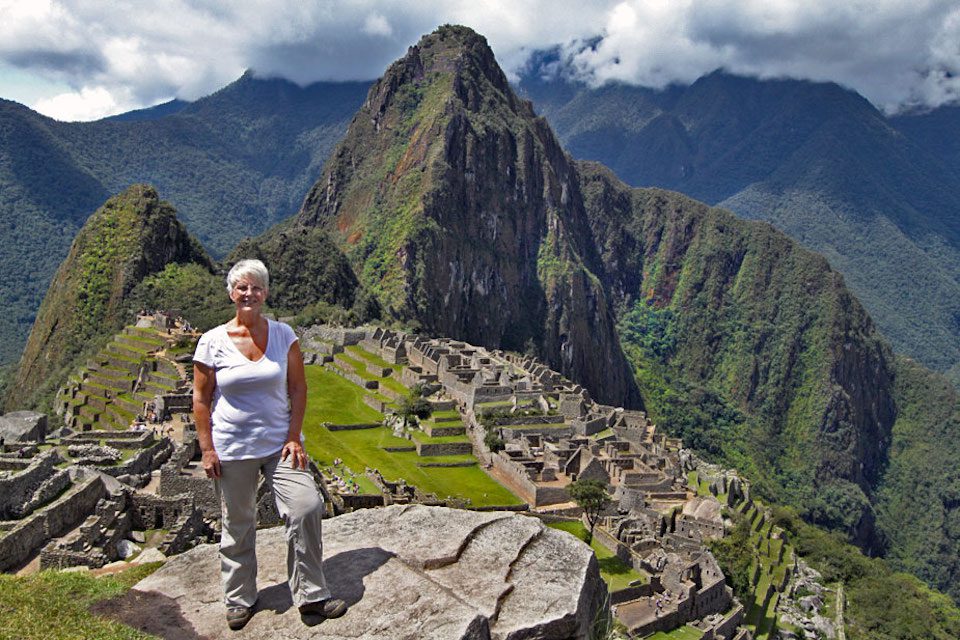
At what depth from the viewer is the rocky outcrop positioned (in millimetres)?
154750

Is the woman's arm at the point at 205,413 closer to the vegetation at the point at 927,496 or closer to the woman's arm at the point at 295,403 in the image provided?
the woman's arm at the point at 295,403

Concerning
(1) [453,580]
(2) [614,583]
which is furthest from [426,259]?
(1) [453,580]

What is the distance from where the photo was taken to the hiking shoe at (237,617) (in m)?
7.31

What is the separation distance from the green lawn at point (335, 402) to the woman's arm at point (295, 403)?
40294mm

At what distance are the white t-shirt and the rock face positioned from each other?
1473 mm

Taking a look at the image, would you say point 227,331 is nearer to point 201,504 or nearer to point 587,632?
point 587,632

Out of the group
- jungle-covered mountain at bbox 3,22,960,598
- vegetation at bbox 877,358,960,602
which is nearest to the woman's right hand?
jungle-covered mountain at bbox 3,22,960,598

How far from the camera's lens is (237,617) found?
288 inches

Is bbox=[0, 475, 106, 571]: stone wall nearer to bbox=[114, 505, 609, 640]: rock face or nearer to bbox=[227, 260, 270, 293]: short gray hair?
bbox=[114, 505, 609, 640]: rock face

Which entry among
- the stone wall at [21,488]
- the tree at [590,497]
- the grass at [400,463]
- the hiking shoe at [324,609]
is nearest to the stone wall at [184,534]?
the stone wall at [21,488]

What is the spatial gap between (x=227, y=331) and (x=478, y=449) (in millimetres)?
40623

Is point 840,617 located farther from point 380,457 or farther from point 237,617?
point 237,617

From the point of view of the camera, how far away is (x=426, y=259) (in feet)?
478

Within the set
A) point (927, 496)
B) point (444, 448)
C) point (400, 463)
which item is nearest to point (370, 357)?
point (444, 448)
